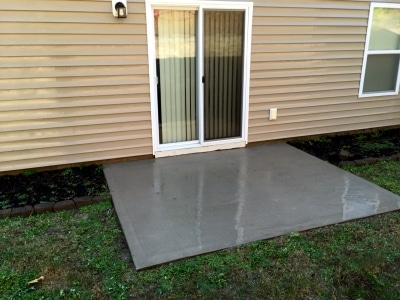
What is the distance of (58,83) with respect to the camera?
390 cm

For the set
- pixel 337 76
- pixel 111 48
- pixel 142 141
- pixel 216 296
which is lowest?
pixel 216 296

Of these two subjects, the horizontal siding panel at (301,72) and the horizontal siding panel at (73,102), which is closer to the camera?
the horizontal siding panel at (73,102)

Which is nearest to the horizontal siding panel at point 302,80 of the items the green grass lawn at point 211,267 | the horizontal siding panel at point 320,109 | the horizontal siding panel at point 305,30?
the horizontal siding panel at point 320,109

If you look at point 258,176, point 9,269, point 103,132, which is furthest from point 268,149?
point 9,269

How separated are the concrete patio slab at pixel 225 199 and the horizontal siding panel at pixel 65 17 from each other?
1.71 meters

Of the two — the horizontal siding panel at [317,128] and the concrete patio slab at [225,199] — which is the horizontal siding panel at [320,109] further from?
the concrete patio slab at [225,199]

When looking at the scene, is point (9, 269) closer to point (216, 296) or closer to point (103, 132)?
point (216, 296)

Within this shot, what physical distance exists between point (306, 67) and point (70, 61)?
3263 millimetres

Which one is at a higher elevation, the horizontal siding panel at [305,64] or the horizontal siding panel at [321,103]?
the horizontal siding panel at [305,64]

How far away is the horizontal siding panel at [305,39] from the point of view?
4.69m

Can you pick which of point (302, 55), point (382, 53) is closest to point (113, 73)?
point (302, 55)

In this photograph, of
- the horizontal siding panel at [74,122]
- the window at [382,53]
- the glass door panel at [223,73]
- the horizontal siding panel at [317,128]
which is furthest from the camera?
the window at [382,53]

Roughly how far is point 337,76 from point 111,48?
3.43 meters

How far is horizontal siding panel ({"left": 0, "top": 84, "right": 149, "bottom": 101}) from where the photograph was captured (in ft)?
12.4
